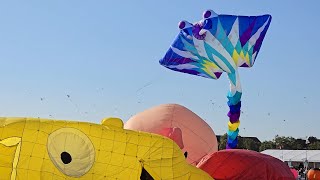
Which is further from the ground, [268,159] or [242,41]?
[242,41]

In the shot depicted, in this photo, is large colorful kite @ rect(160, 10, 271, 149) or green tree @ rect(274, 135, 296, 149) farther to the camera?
green tree @ rect(274, 135, 296, 149)

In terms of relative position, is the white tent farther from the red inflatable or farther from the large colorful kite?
the red inflatable

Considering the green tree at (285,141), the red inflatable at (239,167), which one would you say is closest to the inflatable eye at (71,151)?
the red inflatable at (239,167)

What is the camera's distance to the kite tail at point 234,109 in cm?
1200

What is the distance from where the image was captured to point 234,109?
12.0 m

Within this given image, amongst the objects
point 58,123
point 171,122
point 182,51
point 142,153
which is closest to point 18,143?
point 58,123

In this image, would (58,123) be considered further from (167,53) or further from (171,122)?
(167,53)

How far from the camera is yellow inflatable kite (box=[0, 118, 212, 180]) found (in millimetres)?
6230

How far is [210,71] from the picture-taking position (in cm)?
1224

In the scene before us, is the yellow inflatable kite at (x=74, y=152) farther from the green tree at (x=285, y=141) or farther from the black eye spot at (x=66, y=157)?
the green tree at (x=285, y=141)

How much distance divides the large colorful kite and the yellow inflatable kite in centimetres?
530

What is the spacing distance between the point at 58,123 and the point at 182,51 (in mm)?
5848

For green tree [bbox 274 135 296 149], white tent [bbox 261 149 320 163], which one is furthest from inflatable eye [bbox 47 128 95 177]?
green tree [bbox 274 135 296 149]

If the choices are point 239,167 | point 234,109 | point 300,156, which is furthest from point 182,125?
point 300,156
